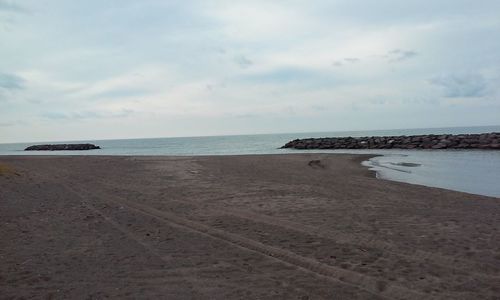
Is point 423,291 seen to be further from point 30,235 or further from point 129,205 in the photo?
point 129,205

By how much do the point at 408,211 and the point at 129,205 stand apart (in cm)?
686

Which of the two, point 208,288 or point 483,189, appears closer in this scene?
point 208,288

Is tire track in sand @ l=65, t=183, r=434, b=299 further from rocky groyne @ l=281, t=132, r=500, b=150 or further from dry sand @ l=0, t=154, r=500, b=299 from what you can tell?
rocky groyne @ l=281, t=132, r=500, b=150

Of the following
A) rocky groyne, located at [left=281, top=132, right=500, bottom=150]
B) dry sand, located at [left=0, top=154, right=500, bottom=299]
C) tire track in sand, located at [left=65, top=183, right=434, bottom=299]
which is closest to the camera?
tire track in sand, located at [left=65, top=183, right=434, bottom=299]

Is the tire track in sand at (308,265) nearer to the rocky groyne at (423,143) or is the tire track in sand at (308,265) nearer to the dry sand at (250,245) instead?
the dry sand at (250,245)

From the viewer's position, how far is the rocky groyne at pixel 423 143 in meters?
41.7

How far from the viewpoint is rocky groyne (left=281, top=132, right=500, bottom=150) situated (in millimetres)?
41656

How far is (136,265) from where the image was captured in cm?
616

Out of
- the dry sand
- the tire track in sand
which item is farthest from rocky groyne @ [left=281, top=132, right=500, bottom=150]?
the tire track in sand

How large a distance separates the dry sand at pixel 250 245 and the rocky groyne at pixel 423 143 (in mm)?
31563

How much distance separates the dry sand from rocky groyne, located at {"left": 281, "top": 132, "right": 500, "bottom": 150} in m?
31.6

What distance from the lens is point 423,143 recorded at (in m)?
46.0

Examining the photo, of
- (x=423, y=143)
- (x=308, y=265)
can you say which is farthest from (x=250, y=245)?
(x=423, y=143)

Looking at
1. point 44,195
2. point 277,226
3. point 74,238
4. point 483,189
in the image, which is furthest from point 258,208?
point 483,189
